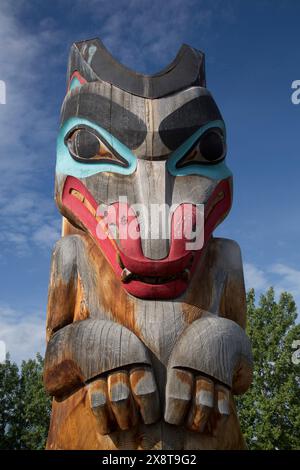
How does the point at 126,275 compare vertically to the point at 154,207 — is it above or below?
below

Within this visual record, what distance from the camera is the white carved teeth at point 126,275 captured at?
10.2 ft

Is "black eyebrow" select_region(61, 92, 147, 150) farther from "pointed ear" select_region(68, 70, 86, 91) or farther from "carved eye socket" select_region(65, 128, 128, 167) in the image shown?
"pointed ear" select_region(68, 70, 86, 91)

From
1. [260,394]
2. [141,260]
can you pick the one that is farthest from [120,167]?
[260,394]

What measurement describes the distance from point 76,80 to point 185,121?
111cm

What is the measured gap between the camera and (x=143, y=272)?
307cm

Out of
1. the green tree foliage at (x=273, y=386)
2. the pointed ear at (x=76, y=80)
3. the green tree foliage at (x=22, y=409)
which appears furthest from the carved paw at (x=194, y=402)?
the green tree foliage at (x=22, y=409)

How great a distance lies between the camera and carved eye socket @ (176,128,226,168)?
3.58m

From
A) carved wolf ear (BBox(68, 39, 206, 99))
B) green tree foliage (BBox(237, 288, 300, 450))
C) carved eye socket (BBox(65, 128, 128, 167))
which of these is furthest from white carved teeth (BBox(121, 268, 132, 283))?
green tree foliage (BBox(237, 288, 300, 450))

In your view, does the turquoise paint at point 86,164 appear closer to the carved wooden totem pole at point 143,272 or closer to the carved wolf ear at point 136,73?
the carved wooden totem pole at point 143,272

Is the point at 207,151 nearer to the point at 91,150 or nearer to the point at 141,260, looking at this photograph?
the point at 91,150

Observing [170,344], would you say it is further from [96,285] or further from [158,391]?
[96,285]

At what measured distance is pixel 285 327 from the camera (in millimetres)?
13867

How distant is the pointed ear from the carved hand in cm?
207
